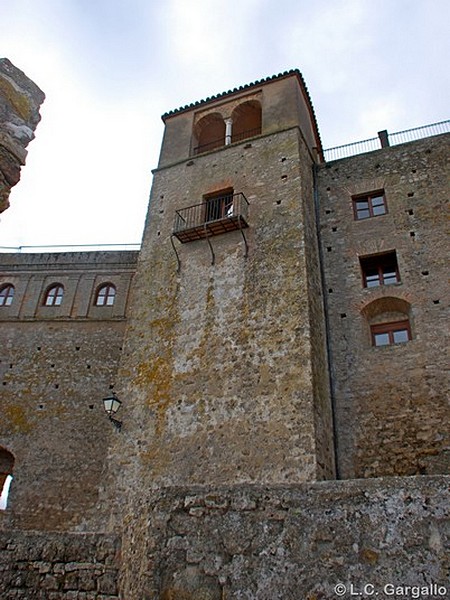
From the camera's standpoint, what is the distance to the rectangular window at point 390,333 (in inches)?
460

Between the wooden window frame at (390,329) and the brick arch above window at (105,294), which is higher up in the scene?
the brick arch above window at (105,294)

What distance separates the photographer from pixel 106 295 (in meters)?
18.5

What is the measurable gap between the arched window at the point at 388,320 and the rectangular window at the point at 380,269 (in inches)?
24.6

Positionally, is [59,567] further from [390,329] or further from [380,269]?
[380,269]

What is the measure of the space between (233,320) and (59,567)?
710 cm

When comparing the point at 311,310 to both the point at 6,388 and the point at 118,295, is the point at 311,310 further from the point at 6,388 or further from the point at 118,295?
the point at 6,388

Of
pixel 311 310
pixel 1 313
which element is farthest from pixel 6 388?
pixel 311 310

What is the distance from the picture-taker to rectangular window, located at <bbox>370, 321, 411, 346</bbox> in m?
11.7

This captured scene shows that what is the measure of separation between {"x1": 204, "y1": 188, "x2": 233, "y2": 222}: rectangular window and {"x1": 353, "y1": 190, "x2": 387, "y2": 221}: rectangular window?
3691 mm

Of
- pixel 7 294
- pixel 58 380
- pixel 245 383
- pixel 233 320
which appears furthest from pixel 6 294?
pixel 245 383

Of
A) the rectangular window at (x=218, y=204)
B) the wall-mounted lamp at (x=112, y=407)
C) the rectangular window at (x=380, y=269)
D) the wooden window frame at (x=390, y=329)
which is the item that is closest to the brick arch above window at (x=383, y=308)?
the wooden window frame at (x=390, y=329)

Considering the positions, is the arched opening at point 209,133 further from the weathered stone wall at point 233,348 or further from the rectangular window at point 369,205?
the rectangular window at point 369,205

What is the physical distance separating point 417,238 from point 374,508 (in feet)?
31.8

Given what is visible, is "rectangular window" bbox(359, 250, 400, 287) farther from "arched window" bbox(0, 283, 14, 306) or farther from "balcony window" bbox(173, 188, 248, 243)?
"arched window" bbox(0, 283, 14, 306)
